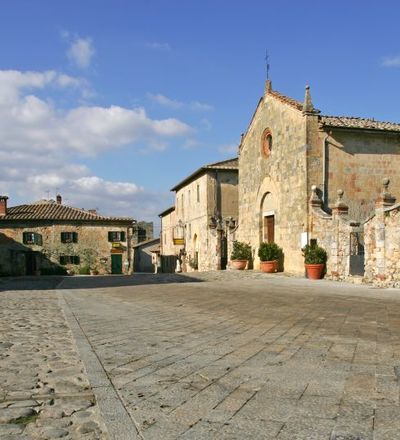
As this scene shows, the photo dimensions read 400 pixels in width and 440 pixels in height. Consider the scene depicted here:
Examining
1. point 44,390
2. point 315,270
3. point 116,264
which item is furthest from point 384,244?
point 116,264

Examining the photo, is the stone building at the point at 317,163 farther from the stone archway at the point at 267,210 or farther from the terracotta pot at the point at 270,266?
the terracotta pot at the point at 270,266

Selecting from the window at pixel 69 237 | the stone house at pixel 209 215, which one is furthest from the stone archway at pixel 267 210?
the window at pixel 69 237

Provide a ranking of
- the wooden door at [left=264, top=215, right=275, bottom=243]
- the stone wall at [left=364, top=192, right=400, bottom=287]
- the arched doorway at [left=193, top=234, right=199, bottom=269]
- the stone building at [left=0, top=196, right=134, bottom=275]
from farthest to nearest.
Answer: the stone building at [left=0, top=196, right=134, bottom=275], the arched doorway at [left=193, top=234, right=199, bottom=269], the wooden door at [left=264, top=215, right=275, bottom=243], the stone wall at [left=364, top=192, right=400, bottom=287]

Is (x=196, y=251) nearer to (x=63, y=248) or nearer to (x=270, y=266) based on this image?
(x=63, y=248)

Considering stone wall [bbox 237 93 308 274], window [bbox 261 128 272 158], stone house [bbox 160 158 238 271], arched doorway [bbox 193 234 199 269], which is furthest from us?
arched doorway [bbox 193 234 199 269]

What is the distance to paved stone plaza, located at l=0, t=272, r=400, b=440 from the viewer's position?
3.20m

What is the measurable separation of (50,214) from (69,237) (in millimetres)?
2806

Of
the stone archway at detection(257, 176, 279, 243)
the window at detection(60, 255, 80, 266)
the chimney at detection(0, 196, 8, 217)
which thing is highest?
the chimney at detection(0, 196, 8, 217)

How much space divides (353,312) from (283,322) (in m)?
1.84

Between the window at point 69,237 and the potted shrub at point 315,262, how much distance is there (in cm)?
2795

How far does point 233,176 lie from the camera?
33.8 meters

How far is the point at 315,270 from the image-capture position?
18.2m

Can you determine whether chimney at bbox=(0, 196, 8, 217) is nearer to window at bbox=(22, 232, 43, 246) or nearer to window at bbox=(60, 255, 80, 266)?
window at bbox=(22, 232, 43, 246)

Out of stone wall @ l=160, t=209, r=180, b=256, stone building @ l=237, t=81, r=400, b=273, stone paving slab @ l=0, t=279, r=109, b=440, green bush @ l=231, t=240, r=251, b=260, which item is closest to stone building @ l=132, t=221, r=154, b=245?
stone wall @ l=160, t=209, r=180, b=256
